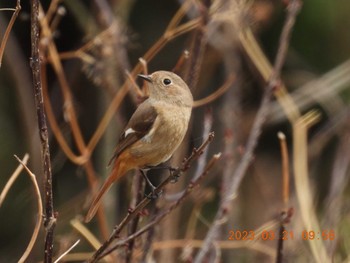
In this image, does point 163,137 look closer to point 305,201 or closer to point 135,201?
point 135,201

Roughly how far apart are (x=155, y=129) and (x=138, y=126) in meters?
0.08

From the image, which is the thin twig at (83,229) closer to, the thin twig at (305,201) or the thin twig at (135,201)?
the thin twig at (135,201)

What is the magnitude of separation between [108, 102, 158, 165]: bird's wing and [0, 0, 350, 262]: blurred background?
0.69 meters

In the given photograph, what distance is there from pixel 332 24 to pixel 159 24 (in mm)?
1429

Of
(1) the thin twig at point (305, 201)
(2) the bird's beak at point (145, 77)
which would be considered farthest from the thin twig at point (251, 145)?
(2) the bird's beak at point (145, 77)

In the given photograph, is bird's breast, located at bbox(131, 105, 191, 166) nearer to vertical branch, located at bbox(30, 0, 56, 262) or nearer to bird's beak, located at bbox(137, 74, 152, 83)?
bird's beak, located at bbox(137, 74, 152, 83)

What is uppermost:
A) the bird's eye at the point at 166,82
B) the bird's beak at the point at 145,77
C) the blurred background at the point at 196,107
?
the blurred background at the point at 196,107

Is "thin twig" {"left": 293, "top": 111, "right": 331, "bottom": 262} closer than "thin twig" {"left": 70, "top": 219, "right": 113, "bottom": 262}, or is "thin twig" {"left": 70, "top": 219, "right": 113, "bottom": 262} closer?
"thin twig" {"left": 70, "top": 219, "right": 113, "bottom": 262}

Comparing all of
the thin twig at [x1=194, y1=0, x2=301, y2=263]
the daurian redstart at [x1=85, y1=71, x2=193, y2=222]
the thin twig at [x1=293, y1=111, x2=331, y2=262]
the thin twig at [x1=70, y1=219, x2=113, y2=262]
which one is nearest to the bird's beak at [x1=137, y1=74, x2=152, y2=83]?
the daurian redstart at [x1=85, y1=71, x2=193, y2=222]

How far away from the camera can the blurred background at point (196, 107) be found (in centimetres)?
442

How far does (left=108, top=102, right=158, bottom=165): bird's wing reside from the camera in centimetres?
334

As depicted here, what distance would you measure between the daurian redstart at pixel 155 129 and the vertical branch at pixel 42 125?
0.86m

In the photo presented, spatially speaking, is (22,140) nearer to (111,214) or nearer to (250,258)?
(111,214)

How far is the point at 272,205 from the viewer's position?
5297 millimetres
